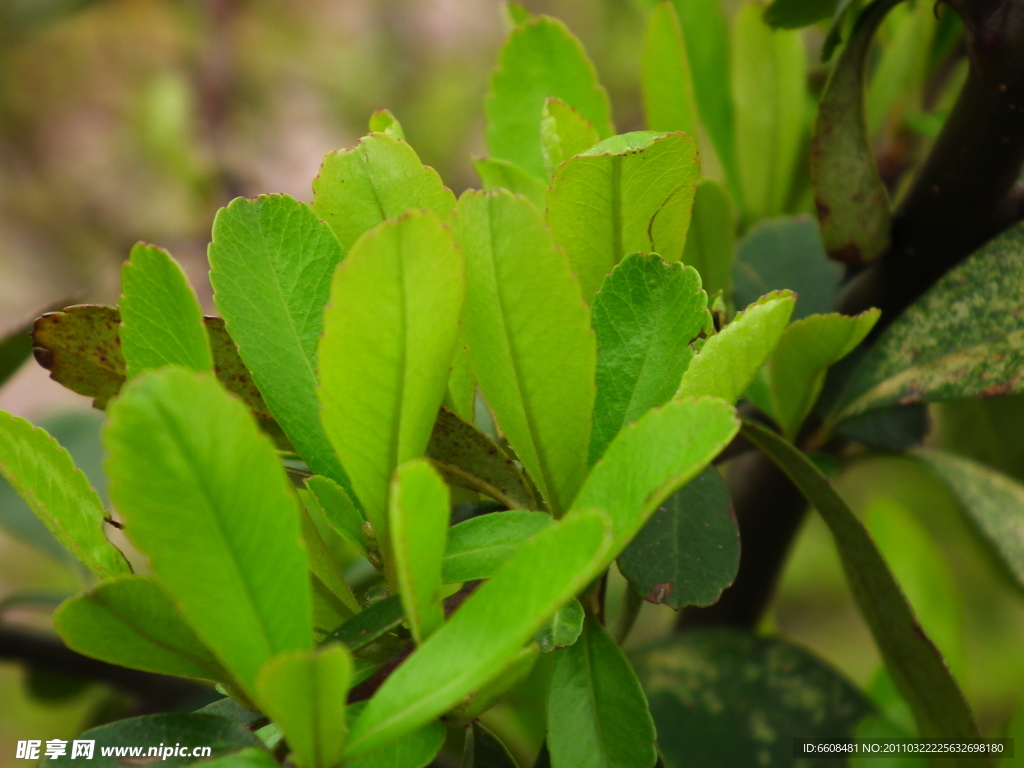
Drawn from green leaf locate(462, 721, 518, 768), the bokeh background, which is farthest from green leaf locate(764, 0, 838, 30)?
the bokeh background

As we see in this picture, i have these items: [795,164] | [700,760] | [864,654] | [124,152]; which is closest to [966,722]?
[700,760]

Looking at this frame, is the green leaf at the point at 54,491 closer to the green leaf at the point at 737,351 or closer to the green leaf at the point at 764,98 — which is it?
the green leaf at the point at 737,351

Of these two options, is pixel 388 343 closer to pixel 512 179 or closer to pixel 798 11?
pixel 512 179

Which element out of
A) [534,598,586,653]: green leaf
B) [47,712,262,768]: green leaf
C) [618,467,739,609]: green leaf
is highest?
[47,712,262,768]: green leaf

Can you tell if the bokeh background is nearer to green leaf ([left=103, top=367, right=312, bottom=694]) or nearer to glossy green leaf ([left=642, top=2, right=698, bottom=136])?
glossy green leaf ([left=642, top=2, right=698, bottom=136])

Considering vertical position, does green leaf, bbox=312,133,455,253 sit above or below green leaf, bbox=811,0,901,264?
above

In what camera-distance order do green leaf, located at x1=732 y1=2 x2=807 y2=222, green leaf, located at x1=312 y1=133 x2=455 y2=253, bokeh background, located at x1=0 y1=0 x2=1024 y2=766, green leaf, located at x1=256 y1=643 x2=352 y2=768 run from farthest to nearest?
bokeh background, located at x1=0 y1=0 x2=1024 y2=766 → green leaf, located at x1=732 y1=2 x2=807 y2=222 → green leaf, located at x1=312 y1=133 x2=455 y2=253 → green leaf, located at x1=256 y1=643 x2=352 y2=768
